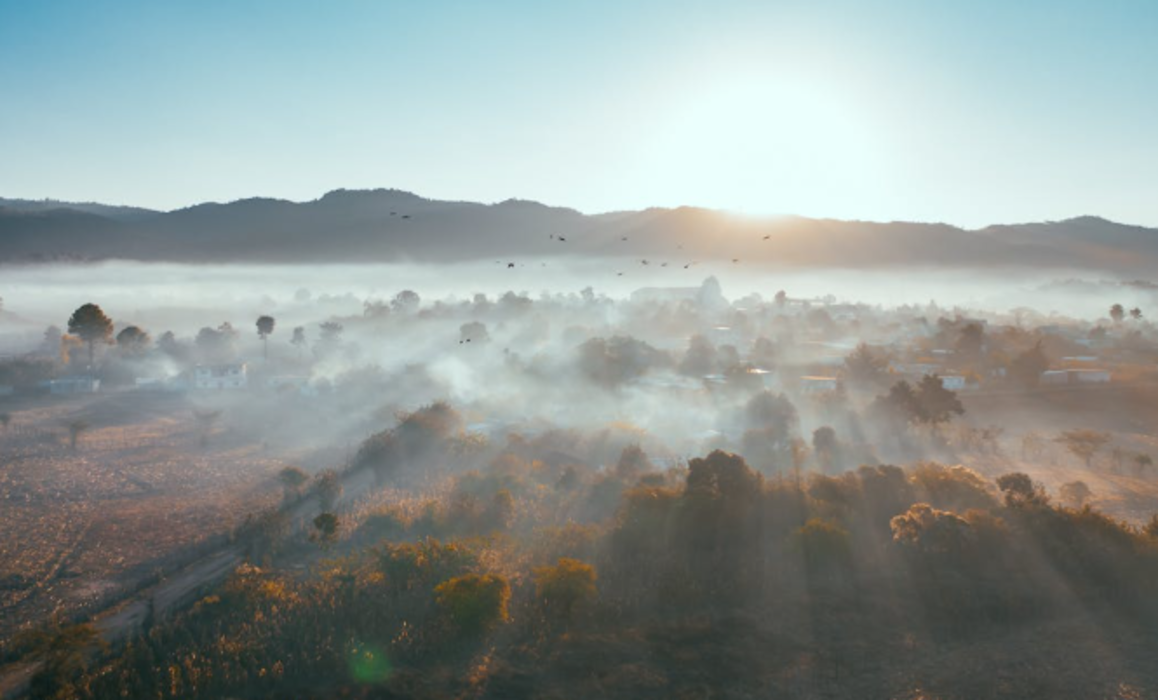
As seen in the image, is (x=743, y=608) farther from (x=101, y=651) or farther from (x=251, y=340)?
(x=251, y=340)

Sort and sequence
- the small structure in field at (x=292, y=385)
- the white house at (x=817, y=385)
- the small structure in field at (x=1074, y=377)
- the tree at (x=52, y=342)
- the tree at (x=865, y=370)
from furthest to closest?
the tree at (x=52, y=342) → the small structure in field at (x=1074, y=377) → the small structure in field at (x=292, y=385) → the tree at (x=865, y=370) → the white house at (x=817, y=385)

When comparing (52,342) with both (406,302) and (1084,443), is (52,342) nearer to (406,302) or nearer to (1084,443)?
(406,302)

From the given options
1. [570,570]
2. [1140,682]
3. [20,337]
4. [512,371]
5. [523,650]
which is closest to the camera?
[1140,682]

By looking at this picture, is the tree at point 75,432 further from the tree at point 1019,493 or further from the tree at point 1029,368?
the tree at point 1029,368

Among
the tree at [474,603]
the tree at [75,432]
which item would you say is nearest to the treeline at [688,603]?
the tree at [474,603]

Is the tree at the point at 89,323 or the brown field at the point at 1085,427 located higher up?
the tree at the point at 89,323

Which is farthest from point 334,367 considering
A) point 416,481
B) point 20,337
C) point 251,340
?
point 20,337
